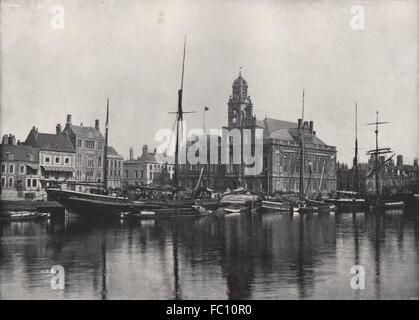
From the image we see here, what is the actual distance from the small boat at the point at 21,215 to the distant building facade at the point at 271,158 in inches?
1312

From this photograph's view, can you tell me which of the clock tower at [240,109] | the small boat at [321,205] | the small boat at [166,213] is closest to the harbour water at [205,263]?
the small boat at [166,213]

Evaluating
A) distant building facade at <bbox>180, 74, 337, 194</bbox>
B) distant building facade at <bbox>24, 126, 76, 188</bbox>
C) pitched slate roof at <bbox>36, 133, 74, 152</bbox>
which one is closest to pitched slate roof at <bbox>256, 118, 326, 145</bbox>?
distant building facade at <bbox>180, 74, 337, 194</bbox>

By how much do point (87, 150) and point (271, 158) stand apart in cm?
2862

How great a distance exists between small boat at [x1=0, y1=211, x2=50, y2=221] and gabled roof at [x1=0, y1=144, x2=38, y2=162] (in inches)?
729

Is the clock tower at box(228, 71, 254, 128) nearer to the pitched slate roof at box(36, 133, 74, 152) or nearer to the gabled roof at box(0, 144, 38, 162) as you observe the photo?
the pitched slate roof at box(36, 133, 74, 152)

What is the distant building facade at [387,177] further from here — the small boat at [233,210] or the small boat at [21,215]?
the small boat at [21,215]

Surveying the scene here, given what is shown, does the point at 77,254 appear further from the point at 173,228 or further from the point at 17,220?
the point at 17,220

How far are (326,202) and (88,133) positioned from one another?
120 ft

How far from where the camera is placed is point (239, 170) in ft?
233

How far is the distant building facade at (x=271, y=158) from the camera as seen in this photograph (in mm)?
70812

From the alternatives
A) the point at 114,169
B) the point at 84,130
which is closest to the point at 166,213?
the point at 84,130

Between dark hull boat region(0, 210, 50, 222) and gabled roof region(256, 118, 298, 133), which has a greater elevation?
gabled roof region(256, 118, 298, 133)

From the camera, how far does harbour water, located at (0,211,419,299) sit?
561 inches
